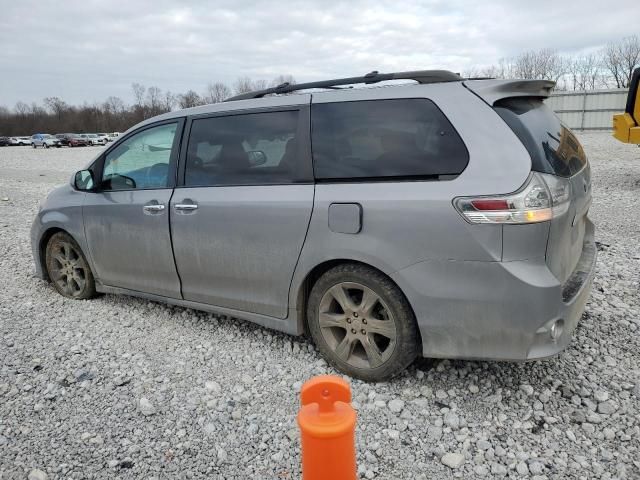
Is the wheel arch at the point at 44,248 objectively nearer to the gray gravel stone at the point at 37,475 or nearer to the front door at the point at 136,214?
the front door at the point at 136,214

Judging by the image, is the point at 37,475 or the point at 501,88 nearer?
the point at 37,475

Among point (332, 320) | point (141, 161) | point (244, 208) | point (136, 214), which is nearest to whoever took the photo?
point (332, 320)

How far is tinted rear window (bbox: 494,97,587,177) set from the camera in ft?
8.93

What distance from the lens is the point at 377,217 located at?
114 inches

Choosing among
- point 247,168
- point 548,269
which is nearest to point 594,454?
point 548,269

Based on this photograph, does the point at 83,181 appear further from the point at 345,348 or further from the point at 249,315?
the point at 345,348

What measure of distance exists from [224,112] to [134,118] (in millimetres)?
88092

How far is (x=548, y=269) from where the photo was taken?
2664 millimetres

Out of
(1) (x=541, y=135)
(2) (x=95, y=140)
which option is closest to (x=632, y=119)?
(1) (x=541, y=135)

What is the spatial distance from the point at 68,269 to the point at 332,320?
3.01 metres

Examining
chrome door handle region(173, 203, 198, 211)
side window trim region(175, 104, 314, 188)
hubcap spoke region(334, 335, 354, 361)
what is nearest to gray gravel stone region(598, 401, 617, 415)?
hubcap spoke region(334, 335, 354, 361)

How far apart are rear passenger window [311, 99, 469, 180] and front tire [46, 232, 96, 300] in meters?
2.78

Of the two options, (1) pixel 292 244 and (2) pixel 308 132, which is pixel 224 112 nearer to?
(2) pixel 308 132

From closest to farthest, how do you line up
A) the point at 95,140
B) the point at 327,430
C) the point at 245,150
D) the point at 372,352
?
1. the point at 327,430
2. the point at 372,352
3. the point at 245,150
4. the point at 95,140
